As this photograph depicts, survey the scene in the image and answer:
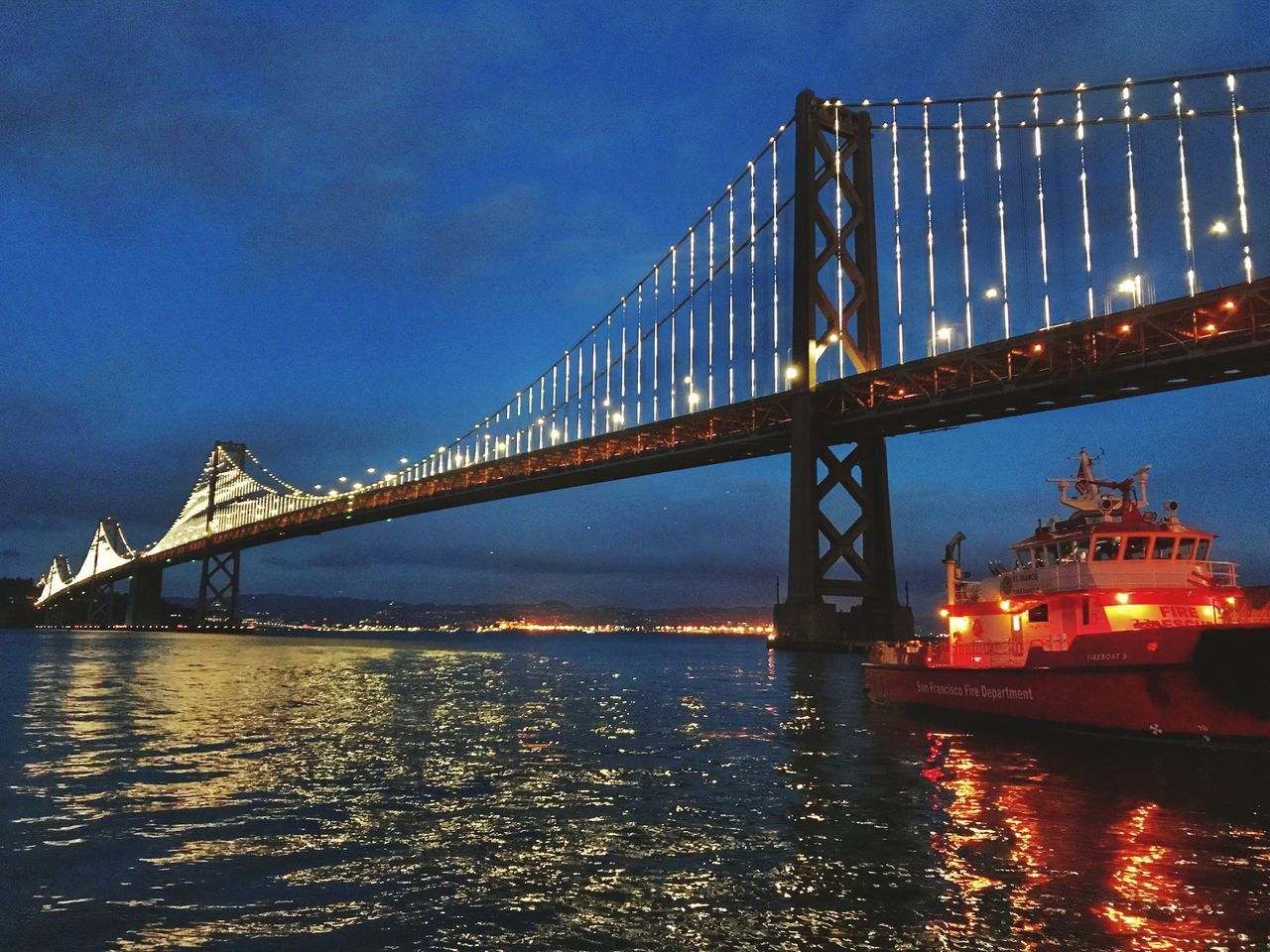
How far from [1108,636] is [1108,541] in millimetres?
2617

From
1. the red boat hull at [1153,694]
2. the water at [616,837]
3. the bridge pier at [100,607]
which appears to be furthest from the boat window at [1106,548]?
the bridge pier at [100,607]

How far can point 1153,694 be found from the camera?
15.9 meters

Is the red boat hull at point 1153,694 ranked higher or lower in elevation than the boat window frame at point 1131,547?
lower

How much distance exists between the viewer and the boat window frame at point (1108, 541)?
60.3 ft

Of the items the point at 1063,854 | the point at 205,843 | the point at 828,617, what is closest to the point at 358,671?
the point at 828,617

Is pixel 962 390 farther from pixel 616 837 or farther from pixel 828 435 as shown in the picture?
pixel 616 837

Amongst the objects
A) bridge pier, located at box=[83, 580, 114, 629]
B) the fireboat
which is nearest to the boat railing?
the fireboat

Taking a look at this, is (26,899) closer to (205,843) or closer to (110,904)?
(110,904)

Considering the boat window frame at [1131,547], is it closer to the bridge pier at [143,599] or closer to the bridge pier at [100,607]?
the bridge pier at [143,599]

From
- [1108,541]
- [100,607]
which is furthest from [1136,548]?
[100,607]

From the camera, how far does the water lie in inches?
281

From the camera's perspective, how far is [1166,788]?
13148 mm

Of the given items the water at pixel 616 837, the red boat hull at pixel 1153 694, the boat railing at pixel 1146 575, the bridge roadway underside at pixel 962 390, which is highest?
the bridge roadway underside at pixel 962 390

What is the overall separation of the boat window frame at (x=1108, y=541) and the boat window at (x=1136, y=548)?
0.15 meters
